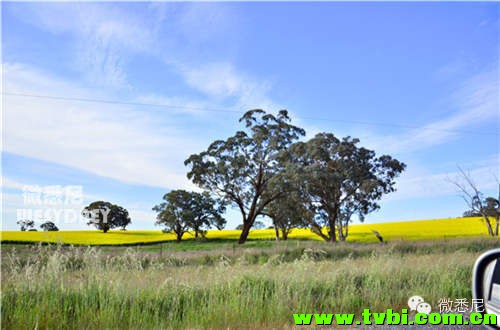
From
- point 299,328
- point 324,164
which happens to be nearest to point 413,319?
point 299,328

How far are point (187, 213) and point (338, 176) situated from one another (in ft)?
56.4

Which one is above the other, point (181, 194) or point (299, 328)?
point (181, 194)

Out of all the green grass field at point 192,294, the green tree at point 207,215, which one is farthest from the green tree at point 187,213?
the green grass field at point 192,294

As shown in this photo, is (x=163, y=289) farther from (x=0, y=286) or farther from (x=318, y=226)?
(x=318, y=226)

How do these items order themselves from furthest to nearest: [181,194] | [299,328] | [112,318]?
[181,194] < [112,318] < [299,328]

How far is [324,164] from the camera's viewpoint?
117 ft

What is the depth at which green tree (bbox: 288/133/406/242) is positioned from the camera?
3397 cm

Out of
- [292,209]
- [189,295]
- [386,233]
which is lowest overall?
[386,233]

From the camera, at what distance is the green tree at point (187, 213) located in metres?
43.8

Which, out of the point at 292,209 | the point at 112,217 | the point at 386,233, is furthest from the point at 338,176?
the point at 112,217

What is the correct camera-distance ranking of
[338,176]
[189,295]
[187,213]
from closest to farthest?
[189,295] → [338,176] → [187,213]

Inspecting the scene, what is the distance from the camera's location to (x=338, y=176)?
33.7 m

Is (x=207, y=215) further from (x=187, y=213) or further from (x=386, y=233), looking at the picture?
(x=386, y=233)

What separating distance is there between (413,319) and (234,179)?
105ft
